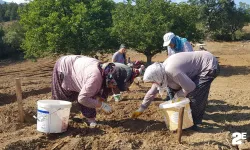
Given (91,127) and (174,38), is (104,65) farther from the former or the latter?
(174,38)

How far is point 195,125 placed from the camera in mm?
4953

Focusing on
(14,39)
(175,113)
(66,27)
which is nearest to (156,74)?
(175,113)

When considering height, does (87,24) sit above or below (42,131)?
above

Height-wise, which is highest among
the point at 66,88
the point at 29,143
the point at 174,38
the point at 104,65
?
the point at 174,38

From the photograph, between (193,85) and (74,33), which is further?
(74,33)

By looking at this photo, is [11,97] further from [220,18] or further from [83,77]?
[220,18]

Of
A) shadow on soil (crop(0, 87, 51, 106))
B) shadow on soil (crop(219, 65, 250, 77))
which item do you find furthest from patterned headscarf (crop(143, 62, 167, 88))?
shadow on soil (crop(219, 65, 250, 77))

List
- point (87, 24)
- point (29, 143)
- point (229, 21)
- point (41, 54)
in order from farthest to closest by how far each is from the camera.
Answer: point (229, 21)
point (41, 54)
point (87, 24)
point (29, 143)

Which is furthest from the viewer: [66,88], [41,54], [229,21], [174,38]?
[229,21]

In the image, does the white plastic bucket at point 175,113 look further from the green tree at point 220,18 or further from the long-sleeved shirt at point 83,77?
the green tree at point 220,18

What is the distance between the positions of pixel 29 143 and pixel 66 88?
98 cm

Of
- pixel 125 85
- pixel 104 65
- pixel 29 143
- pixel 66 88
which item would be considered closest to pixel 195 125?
pixel 125 85

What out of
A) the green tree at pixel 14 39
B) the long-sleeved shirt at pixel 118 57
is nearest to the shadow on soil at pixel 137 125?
the long-sleeved shirt at pixel 118 57

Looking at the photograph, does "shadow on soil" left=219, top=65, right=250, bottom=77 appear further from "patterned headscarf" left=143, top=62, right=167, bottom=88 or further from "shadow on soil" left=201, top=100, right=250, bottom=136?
"patterned headscarf" left=143, top=62, right=167, bottom=88
